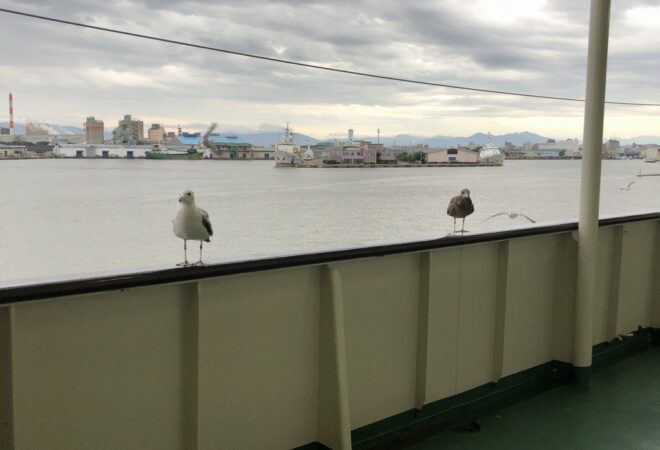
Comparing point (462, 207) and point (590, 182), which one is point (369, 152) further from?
point (590, 182)

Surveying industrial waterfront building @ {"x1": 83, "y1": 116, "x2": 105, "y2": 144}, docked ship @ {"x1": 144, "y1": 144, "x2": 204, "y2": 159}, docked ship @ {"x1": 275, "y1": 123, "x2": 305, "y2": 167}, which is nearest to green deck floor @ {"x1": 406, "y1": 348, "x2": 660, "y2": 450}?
industrial waterfront building @ {"x1": 83, "y1": 116, "x2": 105, "y2": 144}

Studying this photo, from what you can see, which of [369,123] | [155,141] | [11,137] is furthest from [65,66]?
[369,123]

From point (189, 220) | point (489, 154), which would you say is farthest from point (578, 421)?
point (489, 154)

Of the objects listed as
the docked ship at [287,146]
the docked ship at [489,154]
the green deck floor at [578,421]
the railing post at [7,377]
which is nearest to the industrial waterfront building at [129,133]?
the docked ship at [287,146]

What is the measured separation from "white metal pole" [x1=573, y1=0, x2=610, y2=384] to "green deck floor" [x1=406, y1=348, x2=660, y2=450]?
0.57 feet

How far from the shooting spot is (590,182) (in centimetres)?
278

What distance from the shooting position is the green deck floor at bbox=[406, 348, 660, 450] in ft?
7.55

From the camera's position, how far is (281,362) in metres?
1.97

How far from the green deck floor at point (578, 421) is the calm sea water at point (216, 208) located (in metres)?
7.10

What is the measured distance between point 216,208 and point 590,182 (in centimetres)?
1995

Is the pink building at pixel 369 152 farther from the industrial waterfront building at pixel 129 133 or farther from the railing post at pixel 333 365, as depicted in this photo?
the railing post at pixel 333 365

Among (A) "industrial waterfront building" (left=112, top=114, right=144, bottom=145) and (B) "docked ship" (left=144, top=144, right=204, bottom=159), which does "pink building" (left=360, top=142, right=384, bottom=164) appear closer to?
(B) "docked ship" (left=144, top=144, right=204, bottom=159)

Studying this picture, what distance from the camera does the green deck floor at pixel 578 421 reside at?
2.30 meters

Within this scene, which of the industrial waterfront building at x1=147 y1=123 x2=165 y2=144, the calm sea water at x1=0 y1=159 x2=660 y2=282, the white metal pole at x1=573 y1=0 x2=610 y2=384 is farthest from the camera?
the calm sea water at x1=0 y1=159 x2=660 y2=282
